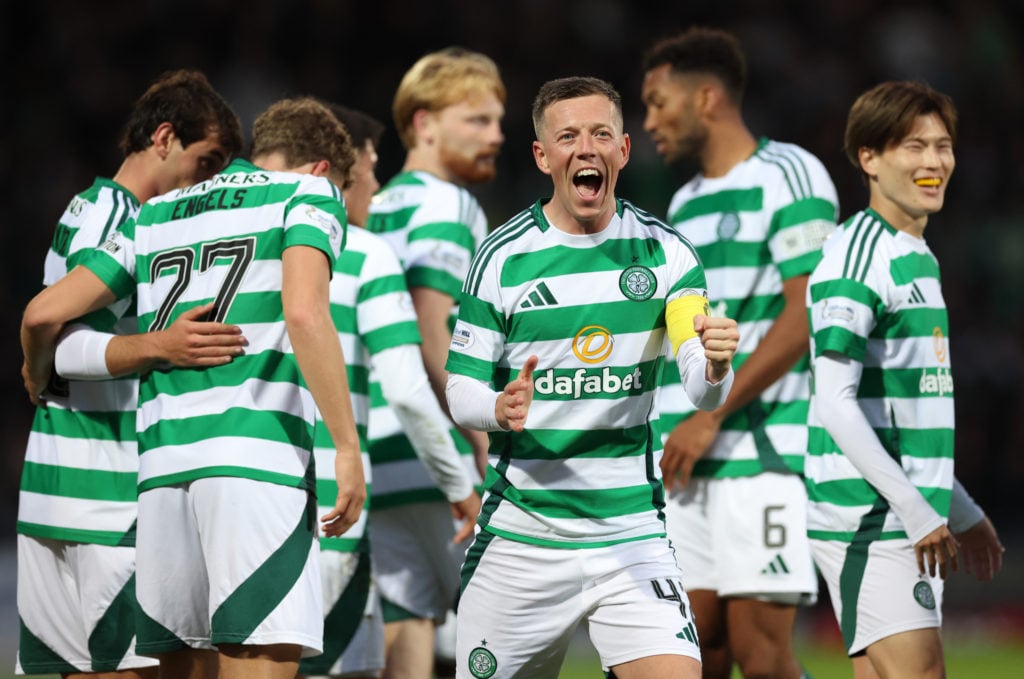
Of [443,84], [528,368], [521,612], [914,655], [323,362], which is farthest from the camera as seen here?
[443,84]

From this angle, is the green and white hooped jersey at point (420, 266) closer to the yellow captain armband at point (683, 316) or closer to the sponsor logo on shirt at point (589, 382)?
the sponsor logo on shirt at point (589, 382)

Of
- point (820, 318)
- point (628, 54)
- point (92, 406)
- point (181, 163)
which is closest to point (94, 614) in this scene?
point (92, 406)

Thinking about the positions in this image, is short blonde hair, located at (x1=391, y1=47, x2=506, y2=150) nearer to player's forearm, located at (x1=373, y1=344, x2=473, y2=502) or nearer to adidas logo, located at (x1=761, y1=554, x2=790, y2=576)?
player's forearm, located at (x1=373, y1=344, x2=473, y2=502)

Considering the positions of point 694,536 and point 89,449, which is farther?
point 694,536

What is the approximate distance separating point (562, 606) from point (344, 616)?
1.37 m

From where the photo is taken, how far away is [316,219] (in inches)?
162

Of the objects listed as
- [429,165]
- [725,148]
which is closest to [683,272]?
[725,148]

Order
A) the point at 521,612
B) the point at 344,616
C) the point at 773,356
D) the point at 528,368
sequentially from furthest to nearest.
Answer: the point at 773,356
the point at 344,616
the point at 521,612
the point at 528,368

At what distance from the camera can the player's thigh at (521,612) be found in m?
4.07

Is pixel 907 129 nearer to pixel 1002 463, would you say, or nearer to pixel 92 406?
pixel 92 406

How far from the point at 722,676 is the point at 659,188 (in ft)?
27.2

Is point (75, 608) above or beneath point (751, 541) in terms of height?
beneath

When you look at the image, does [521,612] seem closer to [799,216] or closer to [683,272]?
[683,272]

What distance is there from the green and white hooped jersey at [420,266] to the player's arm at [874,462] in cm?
169
